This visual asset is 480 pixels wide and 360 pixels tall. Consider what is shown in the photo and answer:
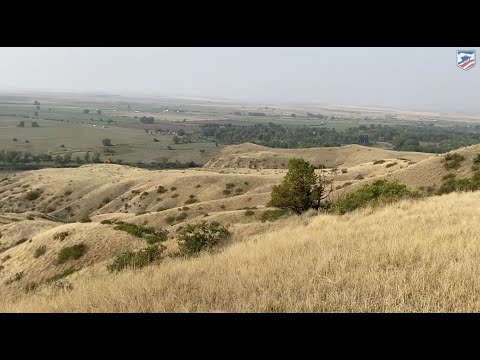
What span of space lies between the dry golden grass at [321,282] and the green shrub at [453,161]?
102 ft

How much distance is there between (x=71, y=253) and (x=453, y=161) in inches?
1400

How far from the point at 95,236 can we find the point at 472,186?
26.1 m

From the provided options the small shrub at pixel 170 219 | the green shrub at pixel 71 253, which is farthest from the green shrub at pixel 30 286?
the small shrub at pixel 170 219

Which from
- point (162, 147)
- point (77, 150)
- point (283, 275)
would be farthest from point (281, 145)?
point (283, 275)

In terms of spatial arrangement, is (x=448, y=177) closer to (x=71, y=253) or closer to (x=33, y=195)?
(x=71, y=253)

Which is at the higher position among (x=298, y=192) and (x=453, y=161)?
(x=453, y=161)

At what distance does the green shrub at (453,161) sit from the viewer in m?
35.4

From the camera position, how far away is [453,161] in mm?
36188

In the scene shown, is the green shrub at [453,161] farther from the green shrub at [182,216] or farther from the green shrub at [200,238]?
the green shrub at [182,216]

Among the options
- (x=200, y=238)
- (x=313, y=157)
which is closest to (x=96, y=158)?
(x=313, y=157)

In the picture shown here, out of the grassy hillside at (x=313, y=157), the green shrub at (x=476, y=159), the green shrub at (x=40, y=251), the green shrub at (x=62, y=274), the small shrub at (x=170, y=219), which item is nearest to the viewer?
the green shrub at (x=62, y=274)
